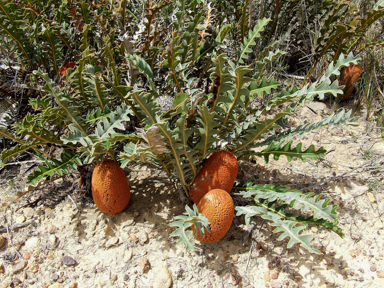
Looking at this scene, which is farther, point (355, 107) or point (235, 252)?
point (355, 107)

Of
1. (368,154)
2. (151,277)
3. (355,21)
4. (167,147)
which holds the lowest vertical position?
(151,277)

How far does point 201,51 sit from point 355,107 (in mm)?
1723

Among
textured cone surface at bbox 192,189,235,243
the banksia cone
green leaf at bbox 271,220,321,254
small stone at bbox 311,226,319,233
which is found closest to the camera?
green leaf at bbox 271,220,321,254

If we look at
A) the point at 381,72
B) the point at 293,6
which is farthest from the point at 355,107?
the point at 293,6

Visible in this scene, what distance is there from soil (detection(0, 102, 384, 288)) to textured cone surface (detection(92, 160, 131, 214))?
19cm

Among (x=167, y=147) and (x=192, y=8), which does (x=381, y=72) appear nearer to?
(x=192, y=8)

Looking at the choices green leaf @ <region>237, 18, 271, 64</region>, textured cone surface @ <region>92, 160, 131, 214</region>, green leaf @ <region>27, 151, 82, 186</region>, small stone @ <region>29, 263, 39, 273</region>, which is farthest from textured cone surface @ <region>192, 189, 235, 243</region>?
small stone @ <region>29, 263, 39, 273</region>

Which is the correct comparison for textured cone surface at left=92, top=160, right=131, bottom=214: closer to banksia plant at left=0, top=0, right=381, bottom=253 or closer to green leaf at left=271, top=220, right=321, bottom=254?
→ banksia plant at left=0, top=0, right=381, bottom=253

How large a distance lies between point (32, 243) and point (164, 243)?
892 mm

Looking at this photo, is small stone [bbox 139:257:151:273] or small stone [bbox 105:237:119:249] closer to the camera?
Answer: small stone [bbox 139:257:151:273]

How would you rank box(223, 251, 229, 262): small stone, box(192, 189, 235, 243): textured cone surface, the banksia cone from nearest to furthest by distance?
box(192, 189, 235, 243): textured cone surface
box(223, 251, 229, 262): small stone
the banksia cone

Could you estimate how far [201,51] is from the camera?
229 centimetres

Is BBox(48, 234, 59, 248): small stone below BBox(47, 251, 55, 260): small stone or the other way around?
the other way around

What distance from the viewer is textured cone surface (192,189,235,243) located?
5.55ft
